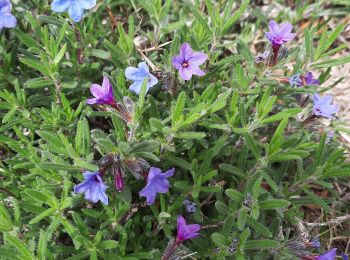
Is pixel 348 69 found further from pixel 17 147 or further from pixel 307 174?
pixel 17 147

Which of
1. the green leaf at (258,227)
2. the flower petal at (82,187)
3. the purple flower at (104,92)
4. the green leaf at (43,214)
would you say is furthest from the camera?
the green leaf at (258,227)

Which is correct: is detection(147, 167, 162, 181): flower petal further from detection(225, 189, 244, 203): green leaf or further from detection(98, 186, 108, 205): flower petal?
detection(225, 189, 244, 203): green leaf

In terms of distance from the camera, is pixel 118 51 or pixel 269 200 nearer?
pixel 269 200

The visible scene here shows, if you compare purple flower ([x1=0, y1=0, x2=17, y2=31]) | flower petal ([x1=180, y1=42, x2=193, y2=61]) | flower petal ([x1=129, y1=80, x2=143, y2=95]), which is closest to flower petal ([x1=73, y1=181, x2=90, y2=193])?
flower petal ([x1=129, y1=80, x2=143, y2=95])

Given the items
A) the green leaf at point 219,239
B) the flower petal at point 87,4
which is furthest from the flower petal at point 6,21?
the green leaf at point 219,239

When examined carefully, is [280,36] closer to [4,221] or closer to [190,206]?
[190,206]

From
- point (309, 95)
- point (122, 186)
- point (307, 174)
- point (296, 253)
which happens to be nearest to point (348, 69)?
point (309, 95)

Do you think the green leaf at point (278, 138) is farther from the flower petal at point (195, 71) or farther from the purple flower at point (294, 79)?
the flower petal at point (195, 71)
